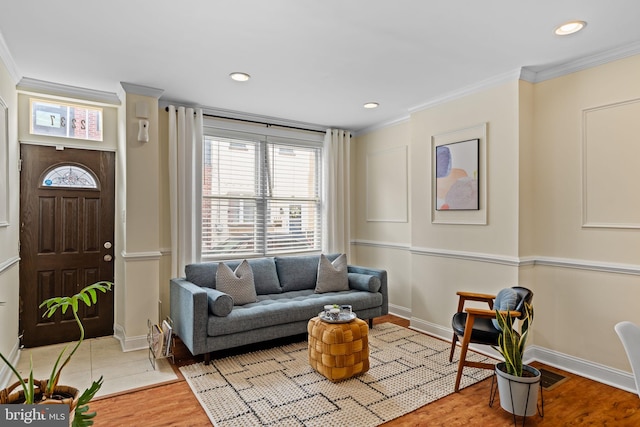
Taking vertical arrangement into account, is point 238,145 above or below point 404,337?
above

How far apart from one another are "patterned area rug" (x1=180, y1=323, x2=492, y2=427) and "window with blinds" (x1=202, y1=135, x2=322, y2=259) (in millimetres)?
1587

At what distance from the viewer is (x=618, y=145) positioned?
9.36 feet

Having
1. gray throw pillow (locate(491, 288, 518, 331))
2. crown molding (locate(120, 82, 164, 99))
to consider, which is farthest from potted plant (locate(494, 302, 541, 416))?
crown molding (locate(120, 82, 164, 99))

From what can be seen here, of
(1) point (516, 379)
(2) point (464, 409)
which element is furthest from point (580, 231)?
(2) point (464, 409)

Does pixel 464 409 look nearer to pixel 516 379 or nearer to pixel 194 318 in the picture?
pixel 516 379

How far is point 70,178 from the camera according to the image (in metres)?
3.86

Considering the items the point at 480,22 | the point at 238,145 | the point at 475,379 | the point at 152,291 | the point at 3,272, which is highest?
the point at 480,22

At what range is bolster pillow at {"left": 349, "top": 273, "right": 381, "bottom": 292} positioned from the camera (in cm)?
426

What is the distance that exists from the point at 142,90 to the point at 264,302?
2.46 m

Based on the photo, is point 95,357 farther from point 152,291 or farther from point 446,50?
point 446,50

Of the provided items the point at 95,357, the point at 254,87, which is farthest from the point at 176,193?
the point at 95,357

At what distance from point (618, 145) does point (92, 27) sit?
3.92m

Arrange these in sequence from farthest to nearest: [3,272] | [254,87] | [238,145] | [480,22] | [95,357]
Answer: [238,145] → [254,87] → [95,357] → [3,272] → [480,22]

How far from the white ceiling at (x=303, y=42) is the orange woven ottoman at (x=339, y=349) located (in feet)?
7.20
